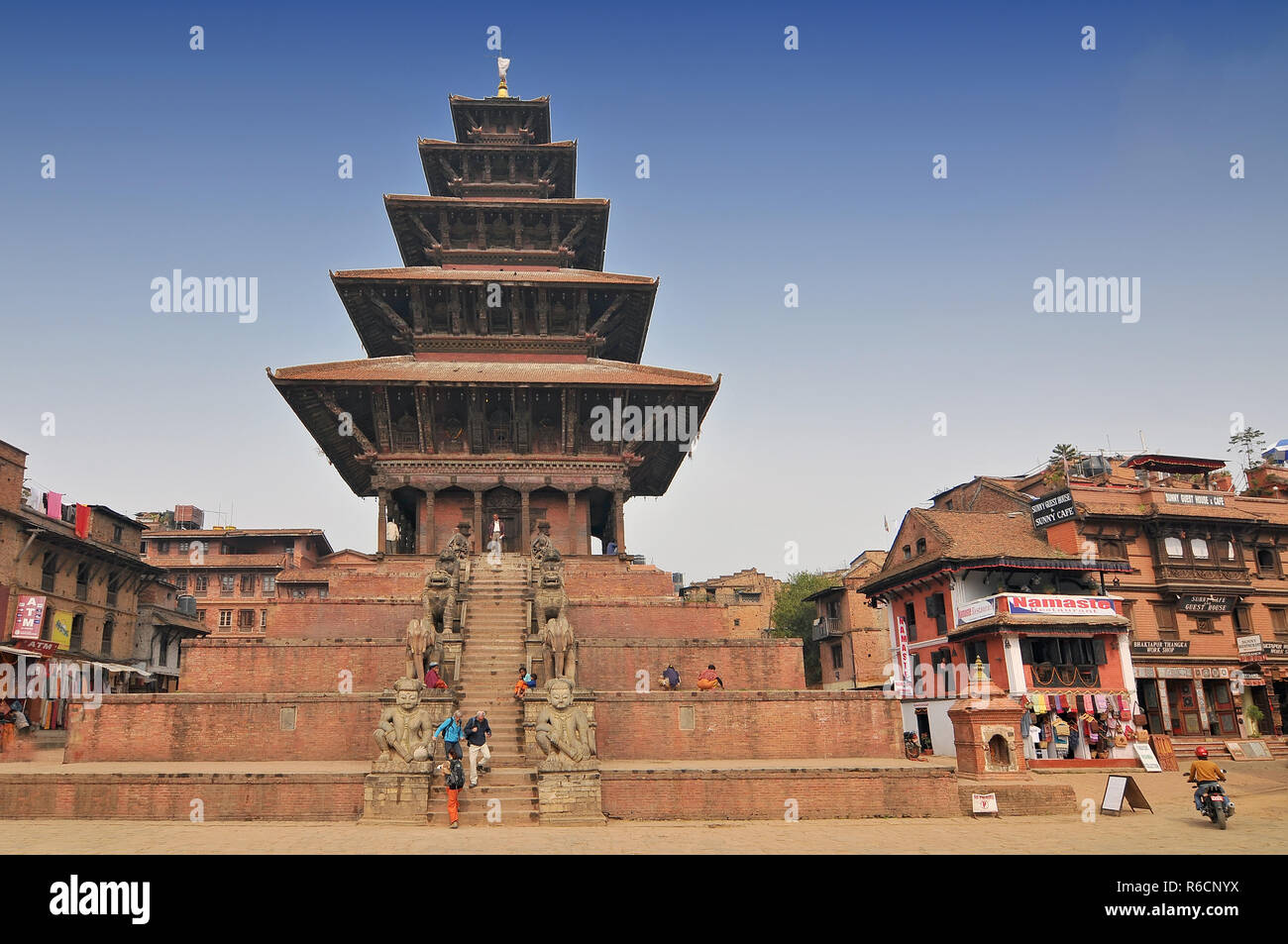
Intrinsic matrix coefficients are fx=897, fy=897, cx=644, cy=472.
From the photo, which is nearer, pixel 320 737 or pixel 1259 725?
pixel 320 737

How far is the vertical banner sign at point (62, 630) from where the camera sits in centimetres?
3853

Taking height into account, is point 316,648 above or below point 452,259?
below

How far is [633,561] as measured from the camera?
2838 centimetres

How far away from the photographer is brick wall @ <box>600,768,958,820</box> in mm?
15656

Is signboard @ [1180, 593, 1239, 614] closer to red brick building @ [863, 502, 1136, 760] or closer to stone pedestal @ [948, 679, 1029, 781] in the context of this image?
red brick building @ [863, 502, 1136, 760]

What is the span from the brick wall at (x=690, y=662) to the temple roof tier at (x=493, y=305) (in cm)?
1387

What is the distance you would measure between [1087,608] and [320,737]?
28745 millimetres

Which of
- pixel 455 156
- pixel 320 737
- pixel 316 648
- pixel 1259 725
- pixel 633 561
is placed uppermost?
pixel 455 156

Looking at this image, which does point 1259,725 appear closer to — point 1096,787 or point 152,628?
point 1096,787

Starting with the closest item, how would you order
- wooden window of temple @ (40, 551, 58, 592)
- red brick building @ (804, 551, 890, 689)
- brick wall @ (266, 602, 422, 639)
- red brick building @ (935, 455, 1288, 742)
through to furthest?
brick wall @ (266, 602, 422, 639), red brick building @ (935, 455, 1288, 742), wooden window of temple @ (40, 551, 58, 592), red brick building @ (804, 551, 890, 689)

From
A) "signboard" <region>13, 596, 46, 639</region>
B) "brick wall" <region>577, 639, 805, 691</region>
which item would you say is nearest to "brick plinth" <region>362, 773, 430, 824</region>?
"brick wall" <region>577, 639, 805, 691</region>

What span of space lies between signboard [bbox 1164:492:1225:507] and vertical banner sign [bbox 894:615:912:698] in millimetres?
12868

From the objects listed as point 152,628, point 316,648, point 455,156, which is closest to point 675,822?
point 316,648
